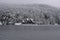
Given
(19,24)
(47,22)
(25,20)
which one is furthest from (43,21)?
(19,24)

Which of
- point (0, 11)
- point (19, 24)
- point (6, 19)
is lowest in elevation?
point (19, 24)

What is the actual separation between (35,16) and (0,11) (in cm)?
2100

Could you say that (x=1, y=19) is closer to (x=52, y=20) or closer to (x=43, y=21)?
(x=43, y=21)

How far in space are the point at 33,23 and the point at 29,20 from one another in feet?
11.0

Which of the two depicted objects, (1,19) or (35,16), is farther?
(35,16)

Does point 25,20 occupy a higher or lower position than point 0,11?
lower

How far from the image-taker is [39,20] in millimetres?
61031

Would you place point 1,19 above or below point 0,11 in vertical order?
below

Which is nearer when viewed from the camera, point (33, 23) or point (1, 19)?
point (1, 19)

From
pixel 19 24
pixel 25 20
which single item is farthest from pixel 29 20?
pixel 19 24

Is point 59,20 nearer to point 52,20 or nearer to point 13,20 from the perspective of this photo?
point 52,20

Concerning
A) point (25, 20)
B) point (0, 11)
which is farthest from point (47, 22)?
point (0, 11)

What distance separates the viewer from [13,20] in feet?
198

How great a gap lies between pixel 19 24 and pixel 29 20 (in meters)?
6.85
